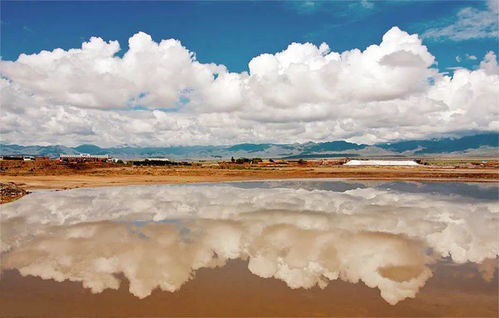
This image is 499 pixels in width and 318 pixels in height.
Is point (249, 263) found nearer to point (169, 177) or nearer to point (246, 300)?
point (246, 300)

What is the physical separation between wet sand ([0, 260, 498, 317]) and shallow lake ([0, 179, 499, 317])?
41 millimetres

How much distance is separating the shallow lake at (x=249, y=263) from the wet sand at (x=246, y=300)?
41 millimetres

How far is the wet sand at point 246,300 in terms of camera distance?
11367 millimetres

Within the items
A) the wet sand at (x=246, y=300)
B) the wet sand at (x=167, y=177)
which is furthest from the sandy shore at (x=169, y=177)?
the wet sand at (x=246, y=300)

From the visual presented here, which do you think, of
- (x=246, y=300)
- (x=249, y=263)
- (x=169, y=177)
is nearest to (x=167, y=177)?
(x=169, y=177)

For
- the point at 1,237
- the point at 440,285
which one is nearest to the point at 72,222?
the point at 1,237

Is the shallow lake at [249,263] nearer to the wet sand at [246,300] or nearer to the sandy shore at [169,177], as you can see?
the wet sand at [246,300]

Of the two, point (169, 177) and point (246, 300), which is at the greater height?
point (246, 300)

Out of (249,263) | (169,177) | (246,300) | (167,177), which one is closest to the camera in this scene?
(246,300)

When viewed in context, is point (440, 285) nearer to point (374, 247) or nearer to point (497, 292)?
point (497, 292)

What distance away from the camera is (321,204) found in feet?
119

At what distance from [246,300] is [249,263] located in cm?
420

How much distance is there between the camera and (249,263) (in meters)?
16.4

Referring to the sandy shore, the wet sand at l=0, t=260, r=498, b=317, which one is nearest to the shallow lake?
the wet sand at l=0, t=260, r=498, b=317
